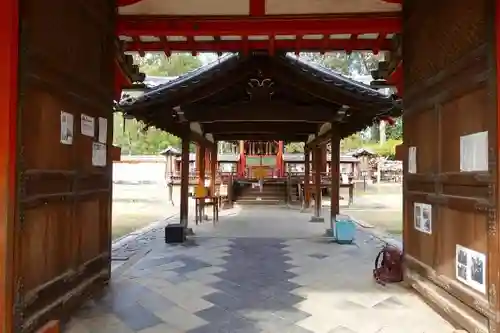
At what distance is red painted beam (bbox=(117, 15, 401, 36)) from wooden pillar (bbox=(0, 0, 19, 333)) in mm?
2455

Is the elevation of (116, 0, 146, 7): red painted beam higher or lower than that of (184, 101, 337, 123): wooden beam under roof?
higher

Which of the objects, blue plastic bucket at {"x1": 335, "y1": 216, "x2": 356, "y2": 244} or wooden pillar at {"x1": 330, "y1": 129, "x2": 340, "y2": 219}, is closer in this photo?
blue plastic bucket at {"x1": 335, "y1": 216, "x2": 356, "y2": 244}

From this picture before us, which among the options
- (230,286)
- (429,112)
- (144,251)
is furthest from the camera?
(144,251)

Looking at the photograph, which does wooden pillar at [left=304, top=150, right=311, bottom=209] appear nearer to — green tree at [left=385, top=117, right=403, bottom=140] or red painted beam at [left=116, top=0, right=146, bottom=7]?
red painted beam at [left=116, top=0, right=146, bottom=7]

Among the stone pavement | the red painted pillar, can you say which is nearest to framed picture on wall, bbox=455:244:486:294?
the stone pavement

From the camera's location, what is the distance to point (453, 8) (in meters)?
3.41

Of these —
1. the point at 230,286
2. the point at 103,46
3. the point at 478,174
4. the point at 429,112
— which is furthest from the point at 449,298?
the point at 103,46

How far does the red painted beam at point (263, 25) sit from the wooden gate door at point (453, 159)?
15.5 inches

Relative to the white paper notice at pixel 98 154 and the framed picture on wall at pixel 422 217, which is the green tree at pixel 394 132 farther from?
the white paper notice at pixel 98 154

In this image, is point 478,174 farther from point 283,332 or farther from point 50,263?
point 50,263

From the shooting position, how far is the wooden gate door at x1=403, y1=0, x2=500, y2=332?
2.81 meters

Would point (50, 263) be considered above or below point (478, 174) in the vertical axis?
below

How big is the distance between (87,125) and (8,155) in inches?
57.6

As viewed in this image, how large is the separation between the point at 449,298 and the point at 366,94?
162 inches
